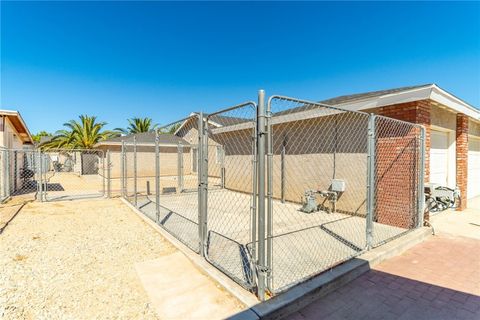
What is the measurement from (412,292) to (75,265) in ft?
14.8

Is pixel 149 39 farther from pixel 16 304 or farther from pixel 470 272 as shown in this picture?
pixel 470 272

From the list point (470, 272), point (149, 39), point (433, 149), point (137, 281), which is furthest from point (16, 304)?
point (149, 39)

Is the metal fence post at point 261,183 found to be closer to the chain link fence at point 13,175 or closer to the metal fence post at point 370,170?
the metal fence post at point 370,170

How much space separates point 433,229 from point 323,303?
3.89m

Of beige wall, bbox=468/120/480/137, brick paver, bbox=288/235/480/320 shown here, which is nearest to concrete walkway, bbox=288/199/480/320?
brick paver, bbox=288/235/480/320

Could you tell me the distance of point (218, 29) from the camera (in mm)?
13289

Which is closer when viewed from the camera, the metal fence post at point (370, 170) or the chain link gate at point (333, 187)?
the chain link gate at point (333, 187)

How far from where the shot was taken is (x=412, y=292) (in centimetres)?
281

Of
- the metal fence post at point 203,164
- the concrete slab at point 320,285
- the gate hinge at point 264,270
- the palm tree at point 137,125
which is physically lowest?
the concrete slab at point 320,285

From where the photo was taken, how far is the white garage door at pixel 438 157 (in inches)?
247

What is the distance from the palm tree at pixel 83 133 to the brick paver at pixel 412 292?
81.2 feet

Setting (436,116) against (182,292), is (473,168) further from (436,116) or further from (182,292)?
(182,292)

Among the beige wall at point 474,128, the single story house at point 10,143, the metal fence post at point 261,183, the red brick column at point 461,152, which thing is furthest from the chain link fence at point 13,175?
the beige wall at point 474,128

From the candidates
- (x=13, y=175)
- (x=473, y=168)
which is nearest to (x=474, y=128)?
(x=473, y=168)
